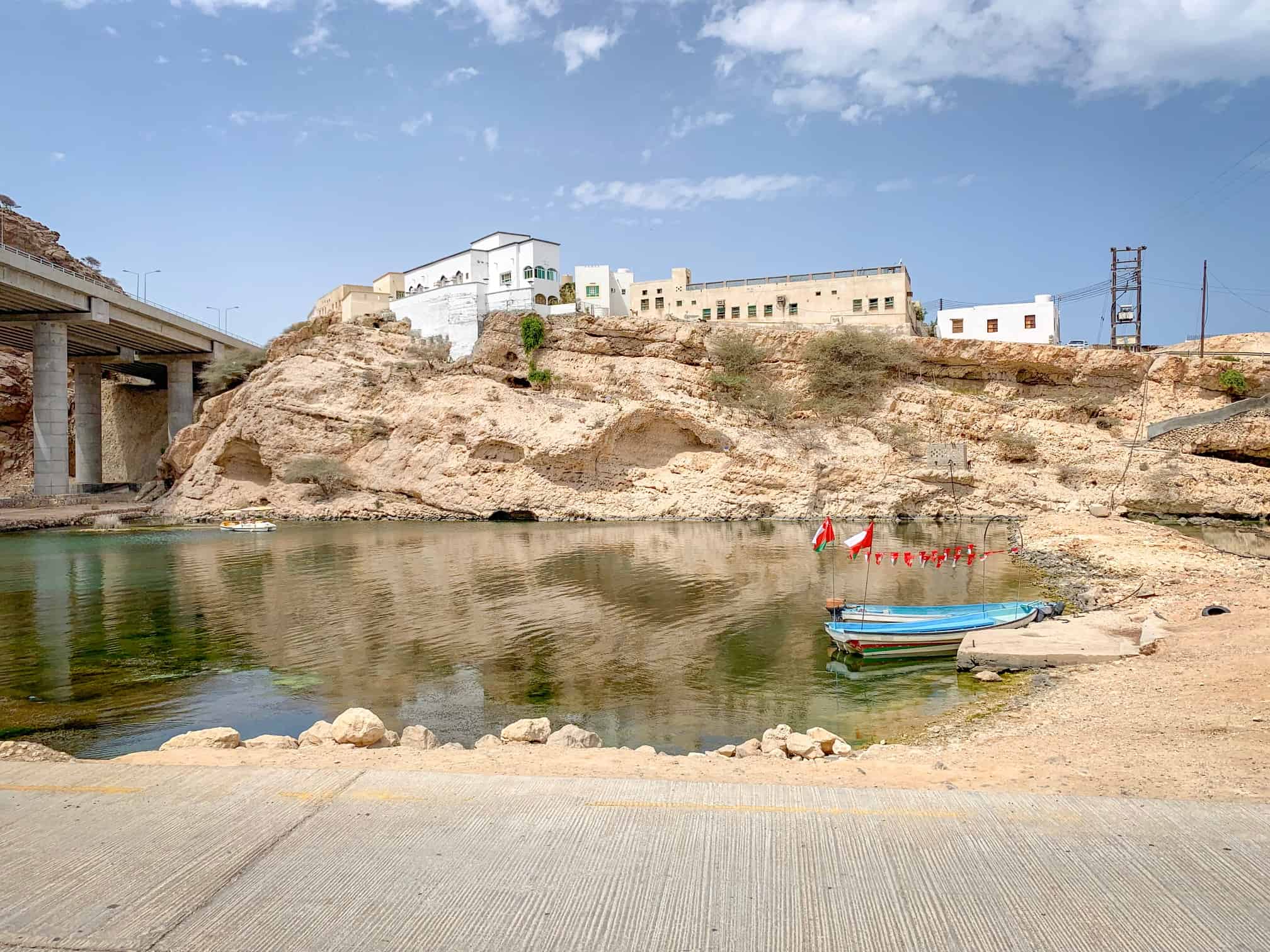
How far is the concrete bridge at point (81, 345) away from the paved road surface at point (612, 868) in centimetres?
4600

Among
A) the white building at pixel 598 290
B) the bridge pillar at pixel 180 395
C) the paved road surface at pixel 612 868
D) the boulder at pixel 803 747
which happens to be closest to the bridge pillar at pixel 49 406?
the bridge pillar at pixel 180 395

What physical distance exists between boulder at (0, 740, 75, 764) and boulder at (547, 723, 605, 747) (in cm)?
464

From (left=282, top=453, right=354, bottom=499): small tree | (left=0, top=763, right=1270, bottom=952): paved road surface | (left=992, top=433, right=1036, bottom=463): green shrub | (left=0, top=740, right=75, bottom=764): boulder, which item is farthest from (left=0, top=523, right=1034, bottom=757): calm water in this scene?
(left=992, top=433, right=1036, bottom=463): green shrub

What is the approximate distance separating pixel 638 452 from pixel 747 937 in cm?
4296

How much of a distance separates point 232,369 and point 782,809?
5789 centimetres

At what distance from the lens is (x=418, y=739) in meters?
9.17

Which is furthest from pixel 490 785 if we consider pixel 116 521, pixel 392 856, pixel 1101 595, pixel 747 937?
pixel 116 521

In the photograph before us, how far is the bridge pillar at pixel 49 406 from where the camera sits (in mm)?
46812

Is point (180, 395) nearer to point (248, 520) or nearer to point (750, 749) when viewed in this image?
point (248, 520)

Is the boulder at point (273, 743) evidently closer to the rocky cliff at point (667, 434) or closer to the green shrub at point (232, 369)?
the rocky cliff at point (667, 434)

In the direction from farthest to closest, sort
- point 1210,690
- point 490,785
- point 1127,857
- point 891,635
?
point 891,635
point 1210,690
point 490,785
point 1127,857

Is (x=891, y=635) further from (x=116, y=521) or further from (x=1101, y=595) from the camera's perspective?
(x=116, y=521)

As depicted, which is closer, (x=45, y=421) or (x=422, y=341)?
(x=45, y=421)

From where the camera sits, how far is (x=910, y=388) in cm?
5022
